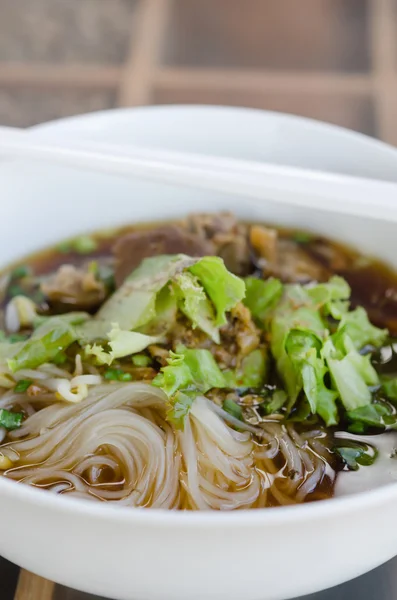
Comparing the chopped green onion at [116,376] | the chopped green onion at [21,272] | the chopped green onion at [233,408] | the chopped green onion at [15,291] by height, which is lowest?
the chopped green onion at [15,291]

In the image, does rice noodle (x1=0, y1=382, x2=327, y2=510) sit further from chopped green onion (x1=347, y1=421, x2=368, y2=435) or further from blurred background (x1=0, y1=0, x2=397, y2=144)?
blurred background (x1=0, y1=0, x2=397, y2=144)

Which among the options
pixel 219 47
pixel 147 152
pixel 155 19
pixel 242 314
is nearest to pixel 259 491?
pixel 242 314

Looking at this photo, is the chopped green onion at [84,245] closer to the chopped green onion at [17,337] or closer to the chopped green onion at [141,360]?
the chopped green onion at [17,337]

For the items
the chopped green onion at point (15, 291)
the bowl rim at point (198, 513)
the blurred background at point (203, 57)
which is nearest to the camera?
the bowl rim at point (198, 513)

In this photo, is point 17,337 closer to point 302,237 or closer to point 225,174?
point 225,174

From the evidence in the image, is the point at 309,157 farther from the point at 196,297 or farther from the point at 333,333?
the point at 196,297

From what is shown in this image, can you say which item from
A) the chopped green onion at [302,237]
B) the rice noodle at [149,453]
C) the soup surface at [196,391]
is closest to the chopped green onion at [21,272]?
the soup surface at [196,391]

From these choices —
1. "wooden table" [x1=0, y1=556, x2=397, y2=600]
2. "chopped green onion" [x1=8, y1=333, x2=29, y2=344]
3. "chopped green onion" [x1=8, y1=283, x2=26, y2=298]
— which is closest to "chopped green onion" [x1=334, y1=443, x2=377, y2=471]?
"wooden table" [x1=0, y1=556, x2=397, y2=600]
